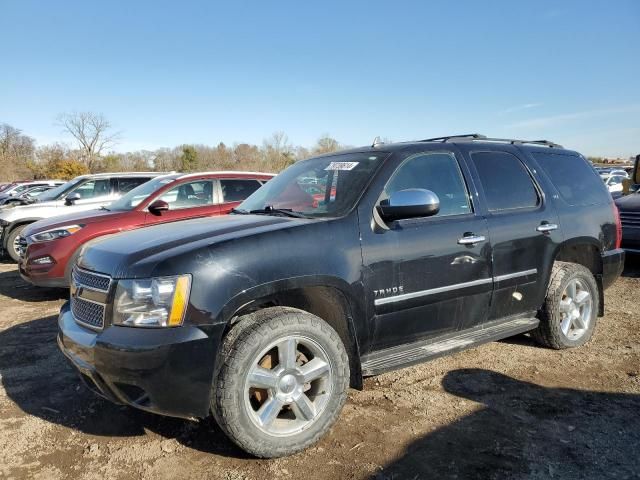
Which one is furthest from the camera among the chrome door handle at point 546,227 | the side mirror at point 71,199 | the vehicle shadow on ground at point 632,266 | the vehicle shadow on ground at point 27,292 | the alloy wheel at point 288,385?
the side mirror at point 71,199

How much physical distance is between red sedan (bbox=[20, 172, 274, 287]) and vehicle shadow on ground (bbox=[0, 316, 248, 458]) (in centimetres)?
179

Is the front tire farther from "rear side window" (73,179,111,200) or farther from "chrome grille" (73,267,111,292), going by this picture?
"rear side window" (73,179,111,200)

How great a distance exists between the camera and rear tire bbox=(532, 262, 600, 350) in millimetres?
4227

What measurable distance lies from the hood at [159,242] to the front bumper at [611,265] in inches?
128

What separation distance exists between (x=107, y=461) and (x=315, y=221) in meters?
1.85

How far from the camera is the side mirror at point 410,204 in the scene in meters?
3.10

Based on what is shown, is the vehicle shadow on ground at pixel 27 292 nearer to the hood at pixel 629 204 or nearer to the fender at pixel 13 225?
the fender at pixel 13 225

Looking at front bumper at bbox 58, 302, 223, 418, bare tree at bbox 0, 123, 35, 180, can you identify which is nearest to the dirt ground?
front bumper at bbox 58, 302, 223, 418

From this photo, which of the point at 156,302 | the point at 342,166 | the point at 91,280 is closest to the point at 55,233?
the point at 91,280

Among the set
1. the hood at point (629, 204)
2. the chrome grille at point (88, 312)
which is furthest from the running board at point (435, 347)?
the hood at point (629, 204)

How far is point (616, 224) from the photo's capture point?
15.6 ft

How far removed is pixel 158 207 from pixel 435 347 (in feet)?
14.7

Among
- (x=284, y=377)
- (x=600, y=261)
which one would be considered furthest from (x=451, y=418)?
(x=600, y=261)

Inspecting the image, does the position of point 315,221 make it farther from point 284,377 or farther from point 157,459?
point 157,459
